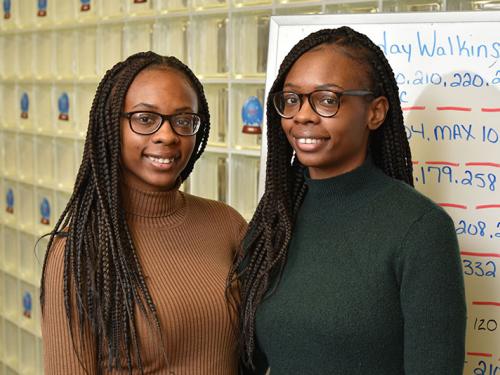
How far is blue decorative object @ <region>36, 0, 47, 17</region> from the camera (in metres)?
2.93

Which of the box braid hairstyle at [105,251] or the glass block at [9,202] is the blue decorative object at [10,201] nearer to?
the glass block at [9,202]

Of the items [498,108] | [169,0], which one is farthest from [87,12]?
[498,108]

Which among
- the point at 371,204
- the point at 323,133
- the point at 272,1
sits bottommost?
the point at 371,204

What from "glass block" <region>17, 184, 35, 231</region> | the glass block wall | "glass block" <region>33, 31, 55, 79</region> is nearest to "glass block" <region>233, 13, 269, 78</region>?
the glass block wall

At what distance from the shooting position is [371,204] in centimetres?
122

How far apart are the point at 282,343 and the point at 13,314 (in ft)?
7.64

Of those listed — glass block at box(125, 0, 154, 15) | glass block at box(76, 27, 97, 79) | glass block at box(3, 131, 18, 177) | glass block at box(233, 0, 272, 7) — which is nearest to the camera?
glass block at box(233, 0, 272, 7)

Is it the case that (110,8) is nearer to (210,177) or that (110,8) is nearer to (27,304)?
(210,177)

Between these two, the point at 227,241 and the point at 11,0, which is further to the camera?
the point at 11,0

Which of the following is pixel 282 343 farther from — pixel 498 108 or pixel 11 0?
pixel 11 0

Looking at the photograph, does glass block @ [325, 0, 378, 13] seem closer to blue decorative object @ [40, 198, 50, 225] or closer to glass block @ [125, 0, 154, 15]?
glass block @ [125, 0, 154, 15]

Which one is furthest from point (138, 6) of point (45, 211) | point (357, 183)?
point (357, 183)

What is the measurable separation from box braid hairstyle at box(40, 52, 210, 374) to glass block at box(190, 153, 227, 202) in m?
0.96

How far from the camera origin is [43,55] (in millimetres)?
2975
